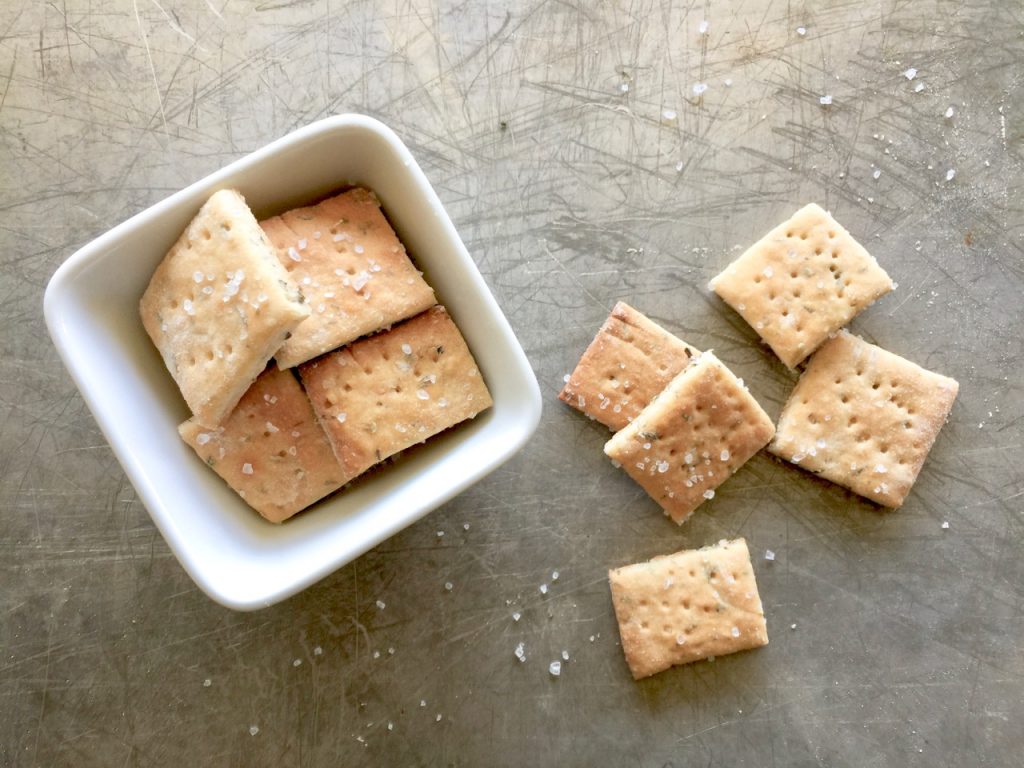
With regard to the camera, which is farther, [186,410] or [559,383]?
[559,383]

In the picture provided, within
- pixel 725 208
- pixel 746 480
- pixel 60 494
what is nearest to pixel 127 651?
pixel 60 494

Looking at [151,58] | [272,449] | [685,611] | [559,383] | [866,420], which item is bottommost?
[685,611]

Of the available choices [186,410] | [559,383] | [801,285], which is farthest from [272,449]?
[801,285]

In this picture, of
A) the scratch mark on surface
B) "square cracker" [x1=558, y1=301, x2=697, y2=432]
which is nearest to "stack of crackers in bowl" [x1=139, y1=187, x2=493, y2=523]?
"square cracker" [x1=558, y1=301, x2=697, y2=432]

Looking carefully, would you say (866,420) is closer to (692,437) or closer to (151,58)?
(692,437)

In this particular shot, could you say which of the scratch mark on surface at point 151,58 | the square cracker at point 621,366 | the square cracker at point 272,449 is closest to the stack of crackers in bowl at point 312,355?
the square cracker at point 272,449

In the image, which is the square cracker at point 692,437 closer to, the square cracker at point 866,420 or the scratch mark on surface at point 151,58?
the square cracker at point 866,420

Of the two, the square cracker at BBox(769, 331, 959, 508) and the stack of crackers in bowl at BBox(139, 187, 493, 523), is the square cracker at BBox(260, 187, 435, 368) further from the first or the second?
the square cracker at BBox(769, 331, 959, 508)
